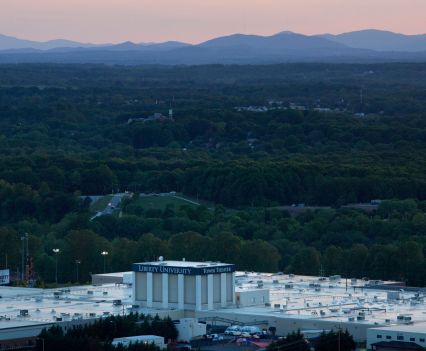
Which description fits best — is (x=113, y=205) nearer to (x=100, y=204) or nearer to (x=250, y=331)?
(x=100, y=204)

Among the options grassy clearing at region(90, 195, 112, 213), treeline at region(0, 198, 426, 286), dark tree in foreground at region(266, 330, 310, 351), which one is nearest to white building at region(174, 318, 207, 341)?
dark tree in foreground at region(266, 330, 310, 351)

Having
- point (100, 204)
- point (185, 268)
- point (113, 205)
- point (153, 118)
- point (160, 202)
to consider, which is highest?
point (185, 268)

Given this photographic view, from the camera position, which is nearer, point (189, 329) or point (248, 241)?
point (189, 329)

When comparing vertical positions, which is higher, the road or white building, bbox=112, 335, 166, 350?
white building, bbox=112, 335, 166, 350

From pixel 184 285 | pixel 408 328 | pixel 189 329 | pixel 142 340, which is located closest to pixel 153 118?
pixel 184 285

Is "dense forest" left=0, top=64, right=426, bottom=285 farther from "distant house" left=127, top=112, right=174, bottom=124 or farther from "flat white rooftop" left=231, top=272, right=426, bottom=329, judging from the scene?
"flat white rooftop" left=231, top=272, right=426, bottom=329

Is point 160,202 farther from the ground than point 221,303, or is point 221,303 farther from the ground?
point 221,303
